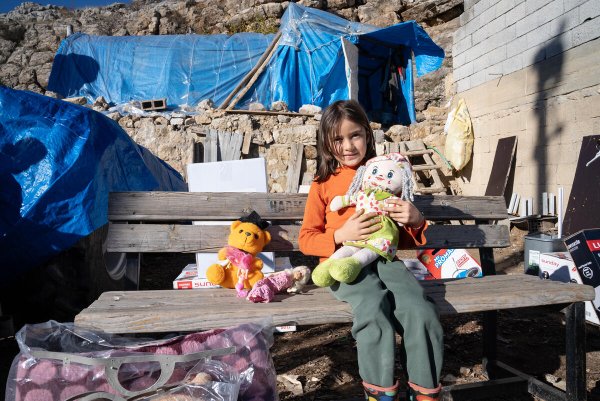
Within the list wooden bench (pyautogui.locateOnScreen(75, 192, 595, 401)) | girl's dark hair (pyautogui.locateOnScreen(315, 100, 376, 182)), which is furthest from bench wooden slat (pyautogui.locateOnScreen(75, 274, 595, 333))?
girl's dark hair (pyautogui.locateOnScreen(315, 100, 376, 182))

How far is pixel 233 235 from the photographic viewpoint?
6.63 ft

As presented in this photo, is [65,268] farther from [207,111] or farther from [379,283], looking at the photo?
[207,111]

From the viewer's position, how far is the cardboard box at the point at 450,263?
11.4ft

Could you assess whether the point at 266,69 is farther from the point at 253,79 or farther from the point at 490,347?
the point at 490,347

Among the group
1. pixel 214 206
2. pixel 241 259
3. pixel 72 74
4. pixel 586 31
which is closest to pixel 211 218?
pixel 214 206

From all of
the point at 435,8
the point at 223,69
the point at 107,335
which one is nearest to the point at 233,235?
the point at 107,335

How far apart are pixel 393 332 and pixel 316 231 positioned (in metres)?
0.65

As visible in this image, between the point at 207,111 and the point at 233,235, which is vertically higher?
the point at 207,111

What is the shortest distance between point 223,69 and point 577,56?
344 inches

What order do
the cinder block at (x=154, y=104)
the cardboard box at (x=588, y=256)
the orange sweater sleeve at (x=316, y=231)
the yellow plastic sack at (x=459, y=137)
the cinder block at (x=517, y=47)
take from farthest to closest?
the cinder block at (x=154, y=104)
the yellow plastic sack at (x=459, y=137)
the cinder block at (x=517, y=47)
the cardboard box at (x=588, y=256)
the orange sweater sleeve at (x=316, y=231)

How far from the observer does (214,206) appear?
223 centimetres

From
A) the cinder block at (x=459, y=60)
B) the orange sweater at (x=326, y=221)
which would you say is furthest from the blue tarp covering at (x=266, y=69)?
the orange sweater at (x=326, y=221)

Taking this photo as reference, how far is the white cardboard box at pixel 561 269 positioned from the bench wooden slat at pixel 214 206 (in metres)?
1.49

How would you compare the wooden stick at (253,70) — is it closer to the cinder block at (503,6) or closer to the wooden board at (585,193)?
the cinder block at (503,6)
